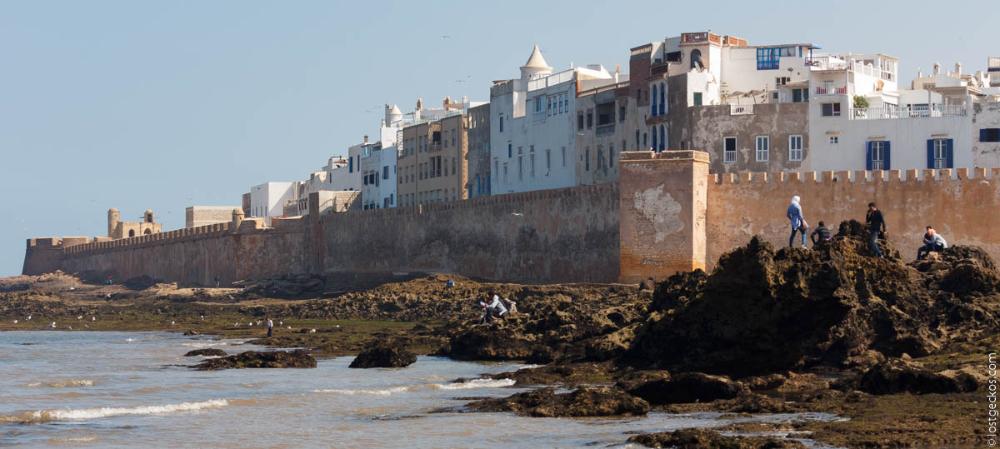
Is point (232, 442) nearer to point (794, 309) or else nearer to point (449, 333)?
point (794, 309)

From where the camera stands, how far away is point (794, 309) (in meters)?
21.7

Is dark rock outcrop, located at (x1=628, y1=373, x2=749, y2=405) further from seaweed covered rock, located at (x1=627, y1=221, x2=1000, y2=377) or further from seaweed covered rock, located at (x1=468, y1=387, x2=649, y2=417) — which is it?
seaweed covered rock, located at (x1=627, y1=221, x2=1000, y2=377)

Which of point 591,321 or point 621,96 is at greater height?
point 621,96

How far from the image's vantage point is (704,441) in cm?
1594

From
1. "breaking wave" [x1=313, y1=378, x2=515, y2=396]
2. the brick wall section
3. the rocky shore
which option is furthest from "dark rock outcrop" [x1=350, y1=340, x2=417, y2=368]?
the brick wall section

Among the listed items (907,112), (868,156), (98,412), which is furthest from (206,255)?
(98,412)

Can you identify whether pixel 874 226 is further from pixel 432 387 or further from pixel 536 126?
pixel 536 126

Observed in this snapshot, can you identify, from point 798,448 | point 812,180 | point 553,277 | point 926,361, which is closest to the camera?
point 798,448

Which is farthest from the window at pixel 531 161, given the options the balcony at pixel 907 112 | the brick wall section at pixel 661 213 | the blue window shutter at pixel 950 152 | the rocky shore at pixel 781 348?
the rocky shore at pixel 781 348

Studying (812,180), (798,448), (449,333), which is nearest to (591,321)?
(449,333)

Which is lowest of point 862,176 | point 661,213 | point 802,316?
point 802,316

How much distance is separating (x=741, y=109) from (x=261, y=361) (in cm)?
2299

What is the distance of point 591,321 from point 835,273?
731 centimetres

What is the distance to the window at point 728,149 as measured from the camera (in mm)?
47688
